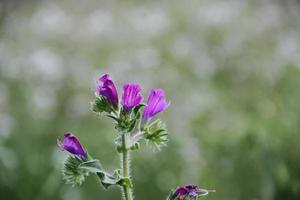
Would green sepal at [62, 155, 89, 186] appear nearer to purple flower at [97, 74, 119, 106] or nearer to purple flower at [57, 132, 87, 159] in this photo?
purple flower at [57, 132, 87, 159]

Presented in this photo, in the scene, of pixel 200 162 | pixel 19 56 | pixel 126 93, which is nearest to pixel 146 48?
pixel 19 56

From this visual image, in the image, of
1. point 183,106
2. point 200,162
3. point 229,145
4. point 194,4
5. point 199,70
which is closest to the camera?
point 229,145

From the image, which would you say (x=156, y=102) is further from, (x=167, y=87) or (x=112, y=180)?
(x=167, y=87)

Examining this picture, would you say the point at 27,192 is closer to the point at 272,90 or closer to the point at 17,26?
the point at 272,90

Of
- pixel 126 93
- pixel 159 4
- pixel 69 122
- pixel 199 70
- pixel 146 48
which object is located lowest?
pixel 126 93

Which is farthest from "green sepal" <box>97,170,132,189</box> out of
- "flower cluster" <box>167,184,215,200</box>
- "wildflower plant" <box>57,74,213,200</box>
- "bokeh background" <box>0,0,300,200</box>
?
"bokeh background" <box>0,0,300,200</box>

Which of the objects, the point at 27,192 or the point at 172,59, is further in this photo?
the point at 172,59

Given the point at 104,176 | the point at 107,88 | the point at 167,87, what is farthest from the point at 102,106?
the point at 167,87
